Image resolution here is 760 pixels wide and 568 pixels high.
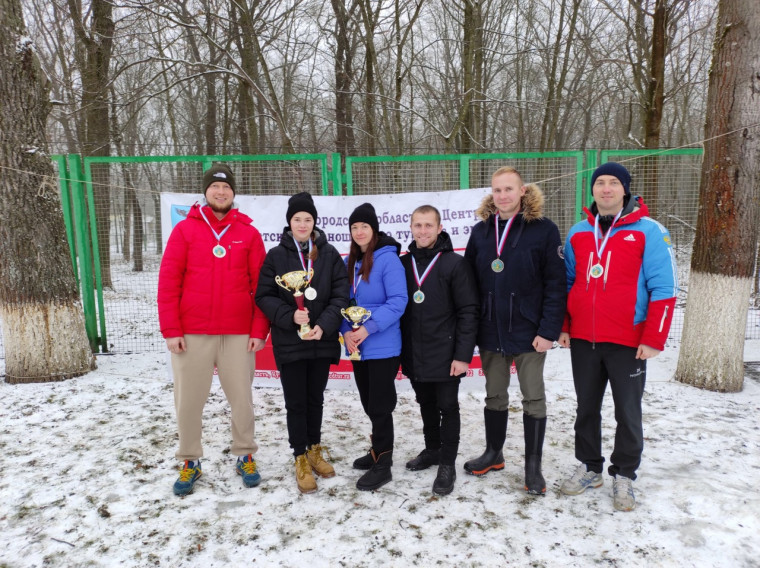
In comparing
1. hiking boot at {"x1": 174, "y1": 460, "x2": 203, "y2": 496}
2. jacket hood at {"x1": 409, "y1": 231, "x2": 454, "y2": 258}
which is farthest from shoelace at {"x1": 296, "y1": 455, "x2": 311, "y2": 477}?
jacket hood at {"x1": 409, "y1": 231, "x2": 454, "y2": 258}

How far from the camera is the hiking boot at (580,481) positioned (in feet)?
9.78

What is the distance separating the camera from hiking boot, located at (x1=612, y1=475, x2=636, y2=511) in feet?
9.19

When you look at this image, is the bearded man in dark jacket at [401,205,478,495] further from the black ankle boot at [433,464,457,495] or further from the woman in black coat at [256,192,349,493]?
the woman in black coat at [256,192,349,493]

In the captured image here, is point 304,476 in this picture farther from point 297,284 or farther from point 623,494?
point 623,494

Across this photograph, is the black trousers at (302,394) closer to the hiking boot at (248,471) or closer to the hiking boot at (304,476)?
the hiking boot at (304,476)

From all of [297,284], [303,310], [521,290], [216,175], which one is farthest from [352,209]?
[521,290]

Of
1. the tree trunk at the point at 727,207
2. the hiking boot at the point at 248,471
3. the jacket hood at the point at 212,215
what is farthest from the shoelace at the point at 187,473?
the tree trunk at the point at 727,207

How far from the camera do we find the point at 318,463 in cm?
329

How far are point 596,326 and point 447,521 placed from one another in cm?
142

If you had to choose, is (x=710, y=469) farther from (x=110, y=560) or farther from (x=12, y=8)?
(x=12, y=8)

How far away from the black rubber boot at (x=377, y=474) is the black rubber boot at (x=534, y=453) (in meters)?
0.89

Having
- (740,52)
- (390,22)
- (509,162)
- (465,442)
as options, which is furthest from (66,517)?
(390,22)

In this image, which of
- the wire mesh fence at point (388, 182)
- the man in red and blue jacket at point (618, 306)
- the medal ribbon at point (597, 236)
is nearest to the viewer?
the man in red and blue jacket at point (618, 306)

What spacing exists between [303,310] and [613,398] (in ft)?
6.34
